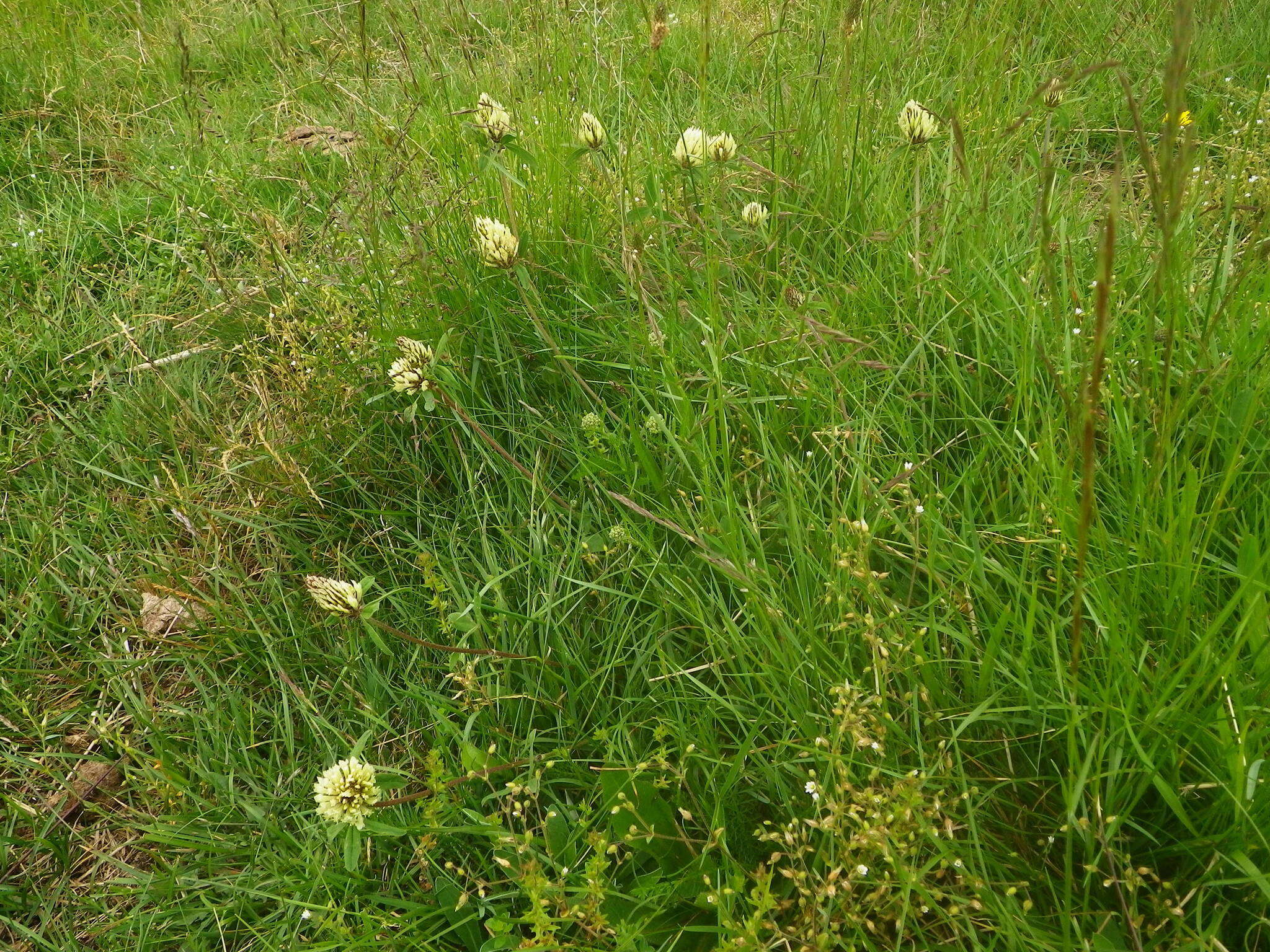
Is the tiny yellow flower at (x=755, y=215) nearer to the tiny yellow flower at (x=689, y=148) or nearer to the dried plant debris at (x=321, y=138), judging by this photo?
the tiny yellow flower at (x=689, y=148)

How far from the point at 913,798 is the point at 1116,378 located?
0.88 metres

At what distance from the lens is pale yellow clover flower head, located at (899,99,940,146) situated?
6.48 ft

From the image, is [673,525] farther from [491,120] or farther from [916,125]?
[916,125]

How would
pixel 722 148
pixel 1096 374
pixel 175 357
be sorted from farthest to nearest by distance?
1. pixel 175 357
2. pixel 722 148
3. pixel 1096 374

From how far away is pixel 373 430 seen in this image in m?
1.99

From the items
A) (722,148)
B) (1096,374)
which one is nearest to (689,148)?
(722,148)

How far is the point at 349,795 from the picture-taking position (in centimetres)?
127

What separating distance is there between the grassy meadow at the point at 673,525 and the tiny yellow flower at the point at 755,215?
0.11 feet

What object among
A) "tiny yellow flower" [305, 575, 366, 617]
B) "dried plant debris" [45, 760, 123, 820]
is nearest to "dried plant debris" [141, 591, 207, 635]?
"dried plant debris" [45, 760, 123, 820]

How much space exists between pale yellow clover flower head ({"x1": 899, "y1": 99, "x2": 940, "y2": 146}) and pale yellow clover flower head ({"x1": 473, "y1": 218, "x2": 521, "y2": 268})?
0.91 meters

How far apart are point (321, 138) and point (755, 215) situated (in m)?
1.70

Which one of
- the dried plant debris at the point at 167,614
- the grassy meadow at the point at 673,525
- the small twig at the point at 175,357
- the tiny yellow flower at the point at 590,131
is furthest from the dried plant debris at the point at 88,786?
the tiny yellow flower at the point at 590,131

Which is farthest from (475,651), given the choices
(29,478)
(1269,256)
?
(1269,256)

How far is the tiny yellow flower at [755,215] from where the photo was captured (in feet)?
6.76
